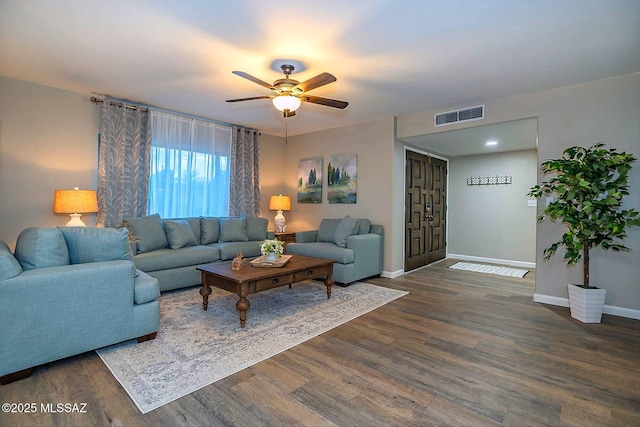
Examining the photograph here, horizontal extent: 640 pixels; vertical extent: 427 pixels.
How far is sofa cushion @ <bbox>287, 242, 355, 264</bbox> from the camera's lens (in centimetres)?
445

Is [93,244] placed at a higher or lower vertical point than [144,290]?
higher

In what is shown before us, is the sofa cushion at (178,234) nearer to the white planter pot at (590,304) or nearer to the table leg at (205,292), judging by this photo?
the table leg at (205,292)

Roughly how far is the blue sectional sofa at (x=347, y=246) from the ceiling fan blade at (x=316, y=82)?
7.39 ft

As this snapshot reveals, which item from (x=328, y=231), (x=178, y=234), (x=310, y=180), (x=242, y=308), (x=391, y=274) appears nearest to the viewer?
(x=242, y=308)

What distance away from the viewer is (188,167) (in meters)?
5.14

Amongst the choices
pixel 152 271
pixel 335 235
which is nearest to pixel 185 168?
pixel 152 271

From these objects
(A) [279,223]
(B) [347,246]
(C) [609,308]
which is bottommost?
(C) [609,308]

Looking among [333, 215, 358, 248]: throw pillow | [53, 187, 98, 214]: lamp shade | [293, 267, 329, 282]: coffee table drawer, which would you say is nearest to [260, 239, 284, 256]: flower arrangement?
[293, 267, 329, 282]: coffee table drawer

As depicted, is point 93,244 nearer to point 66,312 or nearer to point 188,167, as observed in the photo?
point 66,312

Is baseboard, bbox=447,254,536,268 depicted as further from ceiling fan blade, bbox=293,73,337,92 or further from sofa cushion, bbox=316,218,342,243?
ceiling fan blade, bbox=293,73,337,92

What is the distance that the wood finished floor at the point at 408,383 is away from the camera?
1.72 meters

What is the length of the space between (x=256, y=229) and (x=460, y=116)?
11.7 feet

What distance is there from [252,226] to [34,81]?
3270 millimetres

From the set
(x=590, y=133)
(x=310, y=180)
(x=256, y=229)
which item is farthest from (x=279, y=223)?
(x=590, y=133)
